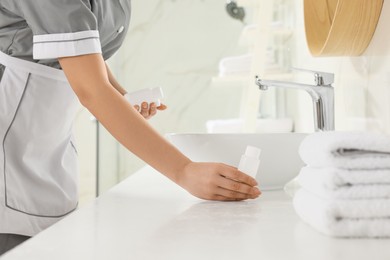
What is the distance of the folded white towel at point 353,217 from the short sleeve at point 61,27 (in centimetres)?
46

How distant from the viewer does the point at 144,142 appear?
2.80ft

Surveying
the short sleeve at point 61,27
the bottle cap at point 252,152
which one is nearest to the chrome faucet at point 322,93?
the bottle cap at point 252,152

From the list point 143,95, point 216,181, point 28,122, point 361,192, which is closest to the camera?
point 361,192

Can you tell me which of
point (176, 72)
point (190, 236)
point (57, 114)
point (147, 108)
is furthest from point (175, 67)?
point (190, 236)

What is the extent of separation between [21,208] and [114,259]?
54 centimetres

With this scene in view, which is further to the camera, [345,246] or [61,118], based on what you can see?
[61,118]

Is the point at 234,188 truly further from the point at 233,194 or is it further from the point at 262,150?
the point at 262,150

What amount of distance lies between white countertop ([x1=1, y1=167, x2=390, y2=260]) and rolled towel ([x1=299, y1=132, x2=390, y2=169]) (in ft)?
0.27

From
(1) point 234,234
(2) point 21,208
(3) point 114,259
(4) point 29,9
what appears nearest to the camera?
(3) point 114,259

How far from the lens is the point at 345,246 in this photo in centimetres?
56

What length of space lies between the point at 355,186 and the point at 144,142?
0.37m

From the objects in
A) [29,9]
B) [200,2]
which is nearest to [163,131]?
[200,2]

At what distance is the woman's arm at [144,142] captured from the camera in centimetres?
85

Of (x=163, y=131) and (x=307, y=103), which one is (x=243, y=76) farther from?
(x=163, y=131)
